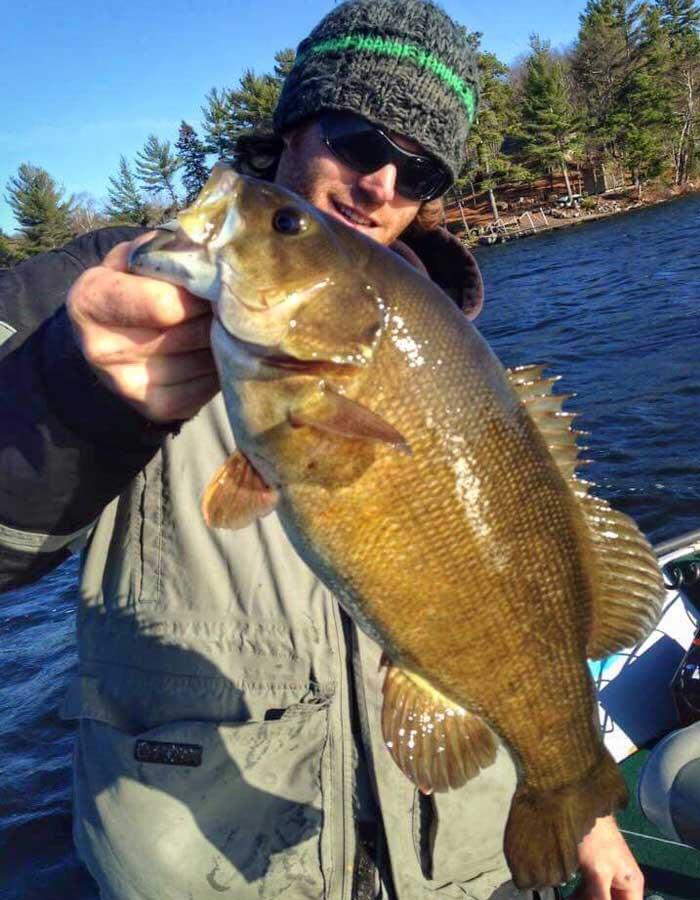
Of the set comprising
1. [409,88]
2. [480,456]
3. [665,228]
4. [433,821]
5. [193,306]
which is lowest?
[665,228]

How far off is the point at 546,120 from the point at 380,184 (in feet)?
184

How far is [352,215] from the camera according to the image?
3.17 metres

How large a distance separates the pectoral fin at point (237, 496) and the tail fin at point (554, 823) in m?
1.16

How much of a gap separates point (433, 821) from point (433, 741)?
67 cm

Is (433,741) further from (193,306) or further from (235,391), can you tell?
(193,306)

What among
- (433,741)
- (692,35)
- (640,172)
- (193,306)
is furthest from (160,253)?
(692,35)

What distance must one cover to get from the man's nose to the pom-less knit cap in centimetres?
20

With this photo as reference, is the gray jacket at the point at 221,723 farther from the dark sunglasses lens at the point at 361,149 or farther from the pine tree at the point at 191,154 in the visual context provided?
the pine tree at the point at 191,154

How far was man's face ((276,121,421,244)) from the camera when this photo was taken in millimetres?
3076

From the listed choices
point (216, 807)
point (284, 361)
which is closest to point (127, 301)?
point (284, 361)

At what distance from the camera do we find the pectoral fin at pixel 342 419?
1.67 meters

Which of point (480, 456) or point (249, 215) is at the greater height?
point (249, 215)

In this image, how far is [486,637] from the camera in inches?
73.9

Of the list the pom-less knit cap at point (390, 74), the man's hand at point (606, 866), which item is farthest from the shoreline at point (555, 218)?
the man's hand at point (606, 866)
